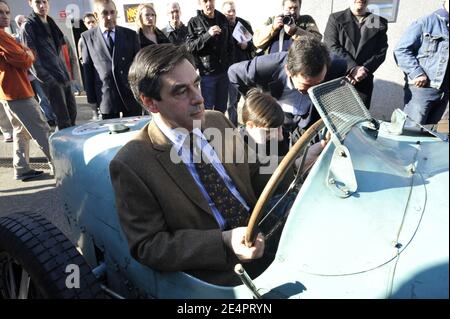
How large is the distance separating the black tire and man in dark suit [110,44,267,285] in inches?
10.4

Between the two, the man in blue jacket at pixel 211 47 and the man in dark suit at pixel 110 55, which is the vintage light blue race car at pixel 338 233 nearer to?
the man in dark suit at pixel 110 55

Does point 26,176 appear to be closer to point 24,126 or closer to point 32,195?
point 32,195

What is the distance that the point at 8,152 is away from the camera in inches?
195

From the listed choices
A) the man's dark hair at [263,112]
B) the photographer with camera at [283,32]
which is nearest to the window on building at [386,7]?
the photographer with camera at [283,32]

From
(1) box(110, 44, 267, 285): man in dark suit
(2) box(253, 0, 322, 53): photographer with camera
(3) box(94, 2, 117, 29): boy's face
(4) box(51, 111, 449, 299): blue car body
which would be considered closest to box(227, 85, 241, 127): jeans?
(2) box(253, 0, 322, 53): photographer with camera

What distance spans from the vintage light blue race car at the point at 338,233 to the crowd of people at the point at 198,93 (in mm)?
165

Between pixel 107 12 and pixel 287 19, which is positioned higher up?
pixel 107 12

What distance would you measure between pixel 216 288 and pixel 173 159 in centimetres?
52

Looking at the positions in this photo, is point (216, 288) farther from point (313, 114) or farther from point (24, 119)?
point (24, 119)

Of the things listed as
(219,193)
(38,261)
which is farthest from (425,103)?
(38,261)

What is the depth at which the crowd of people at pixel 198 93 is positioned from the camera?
4.57ft

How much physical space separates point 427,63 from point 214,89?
229 cm

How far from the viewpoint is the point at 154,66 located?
4.81ft
